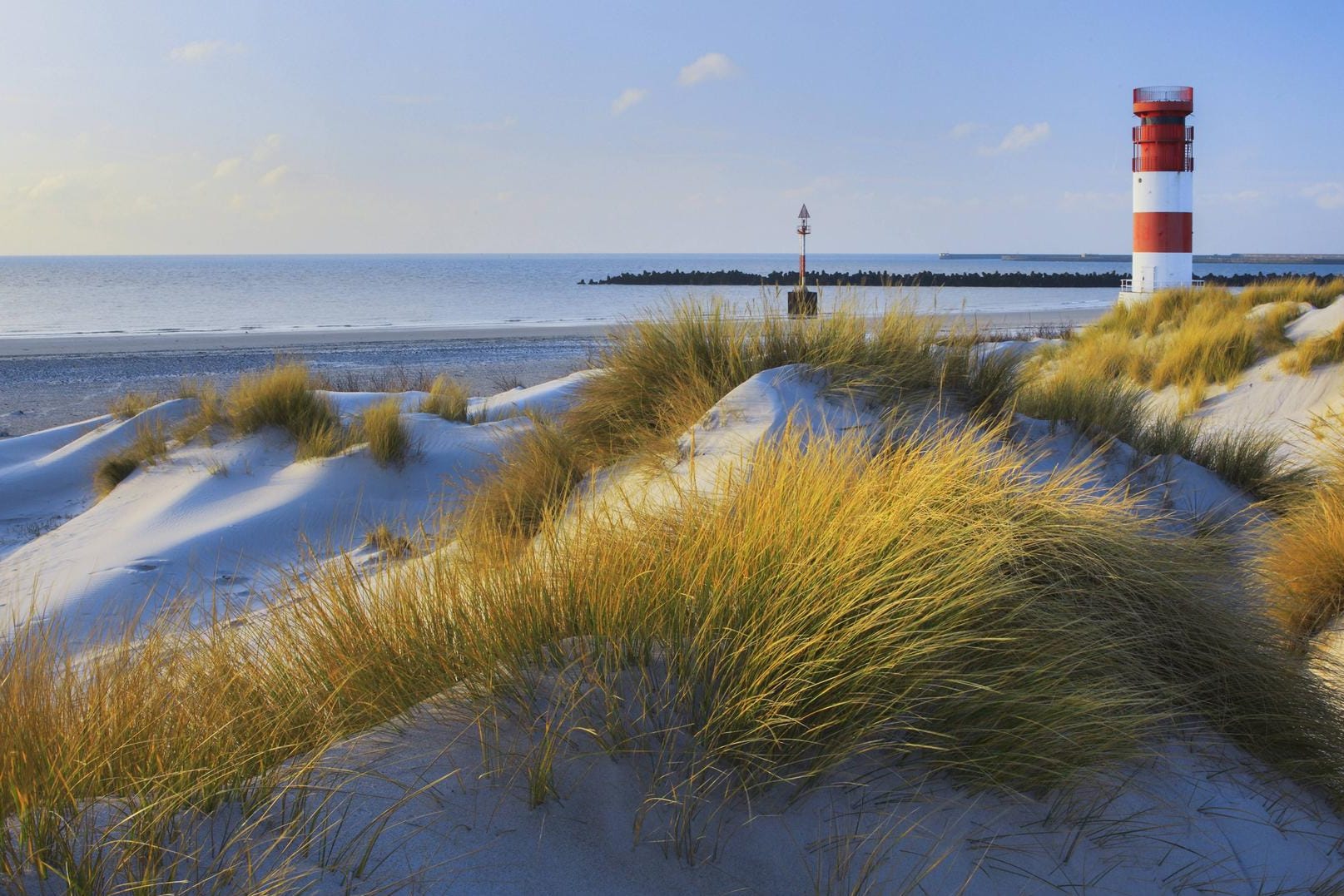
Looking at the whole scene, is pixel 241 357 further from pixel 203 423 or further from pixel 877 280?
pixel 877 280

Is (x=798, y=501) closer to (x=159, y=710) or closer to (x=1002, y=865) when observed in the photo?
(x=1002, y=865)

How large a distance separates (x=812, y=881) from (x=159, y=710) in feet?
4.85

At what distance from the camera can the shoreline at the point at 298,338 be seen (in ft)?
66.4

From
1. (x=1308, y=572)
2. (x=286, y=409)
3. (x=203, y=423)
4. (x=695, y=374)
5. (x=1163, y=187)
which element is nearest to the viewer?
(x=1308, y=572)

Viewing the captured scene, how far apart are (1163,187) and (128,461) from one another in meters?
20.7

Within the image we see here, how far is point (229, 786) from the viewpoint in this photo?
1.93m

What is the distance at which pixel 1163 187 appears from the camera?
21125mm

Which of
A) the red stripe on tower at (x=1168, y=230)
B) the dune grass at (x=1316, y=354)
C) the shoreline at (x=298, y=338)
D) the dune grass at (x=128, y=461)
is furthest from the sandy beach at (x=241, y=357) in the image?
the dune grass at (x=128, y=461)

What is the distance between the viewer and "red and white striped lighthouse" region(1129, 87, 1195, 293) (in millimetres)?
20797

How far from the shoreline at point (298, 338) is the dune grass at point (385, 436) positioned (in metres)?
11.2

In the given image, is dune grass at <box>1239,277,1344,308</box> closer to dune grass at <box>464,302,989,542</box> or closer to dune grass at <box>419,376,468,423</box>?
dune grass at <box>464,302,989,542</box>

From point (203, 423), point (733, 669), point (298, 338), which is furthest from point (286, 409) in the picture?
point (298, 338)

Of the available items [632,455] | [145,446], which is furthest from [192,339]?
[632,455]

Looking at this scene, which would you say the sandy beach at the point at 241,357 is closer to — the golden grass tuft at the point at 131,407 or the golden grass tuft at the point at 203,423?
the golden grass tuft at the point at 131,407
